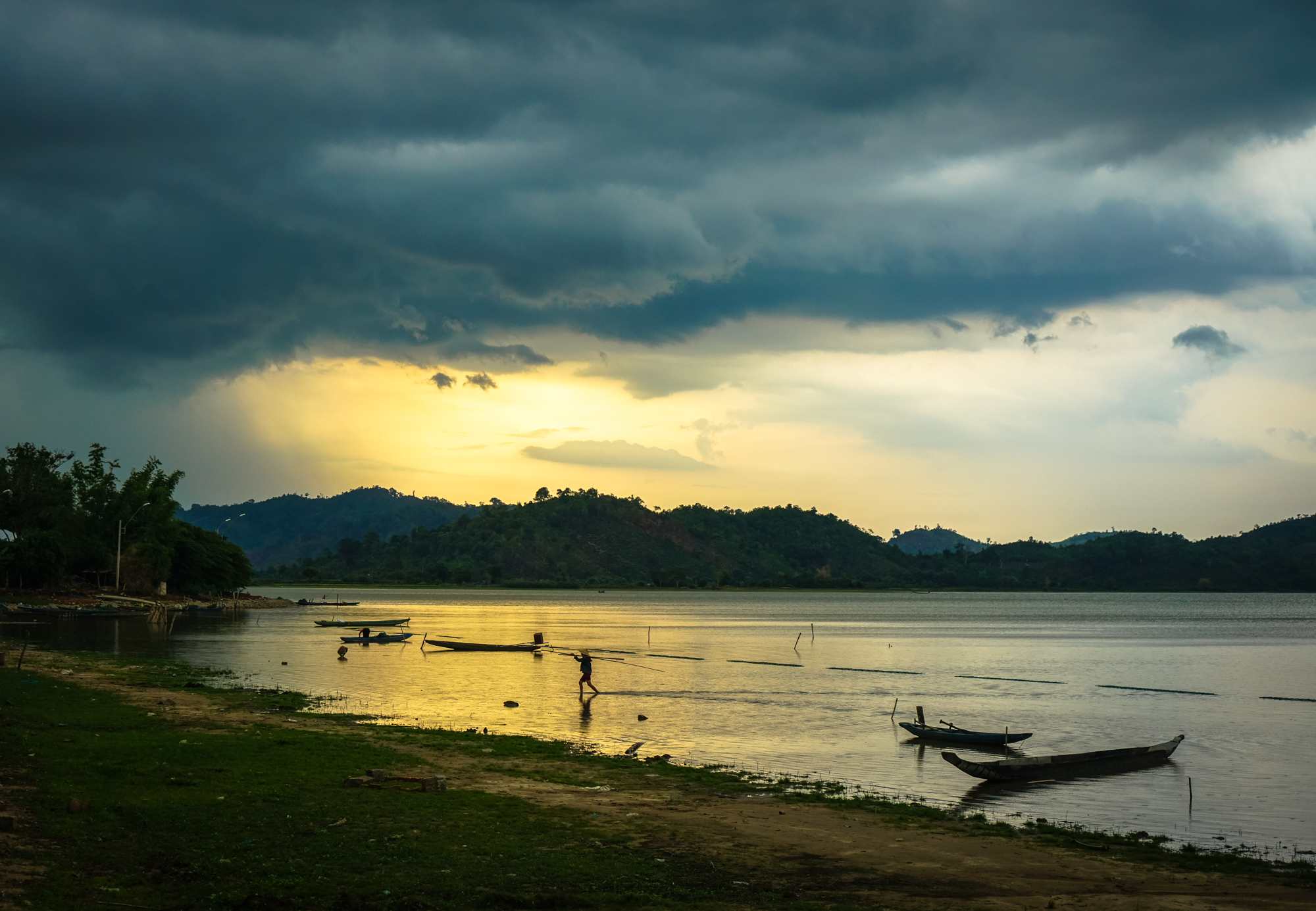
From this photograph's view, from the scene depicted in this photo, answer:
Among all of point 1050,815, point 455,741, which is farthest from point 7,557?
point 1050,815

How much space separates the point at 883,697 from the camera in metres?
47.0

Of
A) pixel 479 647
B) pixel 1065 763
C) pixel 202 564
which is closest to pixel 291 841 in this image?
pixel 1065 763

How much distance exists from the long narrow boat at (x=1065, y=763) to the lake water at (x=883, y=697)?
1.58 ft

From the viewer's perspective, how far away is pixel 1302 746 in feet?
111

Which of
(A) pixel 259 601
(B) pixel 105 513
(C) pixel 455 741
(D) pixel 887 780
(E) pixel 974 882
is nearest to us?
(E) pixel 974 882

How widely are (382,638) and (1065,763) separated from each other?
195 feet

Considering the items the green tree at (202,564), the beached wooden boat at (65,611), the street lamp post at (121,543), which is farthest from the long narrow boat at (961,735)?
the green tree at (202,564)

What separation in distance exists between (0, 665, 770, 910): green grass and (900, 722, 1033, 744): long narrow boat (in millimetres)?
16694

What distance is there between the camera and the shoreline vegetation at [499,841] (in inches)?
507

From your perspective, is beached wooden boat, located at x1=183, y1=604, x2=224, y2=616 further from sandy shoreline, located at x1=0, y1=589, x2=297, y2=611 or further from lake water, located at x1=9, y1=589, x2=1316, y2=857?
lake water, located at x1=9, y1=589, x2=1316, y2=857

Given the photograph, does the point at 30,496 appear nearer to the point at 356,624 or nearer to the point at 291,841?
the point at 356,624

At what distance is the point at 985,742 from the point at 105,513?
117 metres

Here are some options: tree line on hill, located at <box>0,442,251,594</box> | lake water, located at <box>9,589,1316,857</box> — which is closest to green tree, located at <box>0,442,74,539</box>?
tree line on hill, located at <box>0,442,251,594</box>

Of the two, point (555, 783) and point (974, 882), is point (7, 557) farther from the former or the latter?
point (974, 882)
